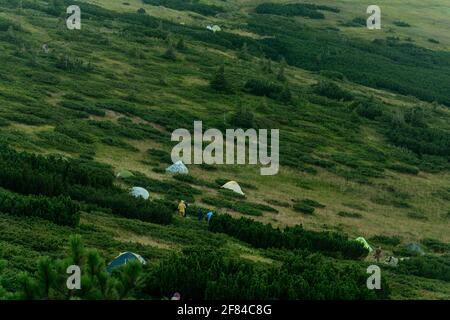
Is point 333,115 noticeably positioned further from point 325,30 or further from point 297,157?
point 325,30

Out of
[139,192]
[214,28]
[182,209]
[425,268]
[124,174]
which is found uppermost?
[214,28]

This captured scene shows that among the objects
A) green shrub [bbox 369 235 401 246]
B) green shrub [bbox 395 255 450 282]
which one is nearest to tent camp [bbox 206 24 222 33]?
green shrub [bbox 369 235 401 246]

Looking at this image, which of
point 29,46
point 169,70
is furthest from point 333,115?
point 29,46

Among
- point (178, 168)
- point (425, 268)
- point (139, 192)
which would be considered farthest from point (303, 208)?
point (425, 268)

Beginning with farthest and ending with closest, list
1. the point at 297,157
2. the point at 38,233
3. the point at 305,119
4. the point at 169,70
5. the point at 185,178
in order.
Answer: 1. the point at 169,70
2. the point at 305,119
3. the point at 297,157
4. the point at 185,178
5. the point at 38,233

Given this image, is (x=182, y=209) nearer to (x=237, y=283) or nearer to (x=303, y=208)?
(x=303, y=208)

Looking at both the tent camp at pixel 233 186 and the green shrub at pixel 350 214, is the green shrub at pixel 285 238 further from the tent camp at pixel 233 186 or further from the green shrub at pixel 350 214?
the tent camp at pixel 233 186

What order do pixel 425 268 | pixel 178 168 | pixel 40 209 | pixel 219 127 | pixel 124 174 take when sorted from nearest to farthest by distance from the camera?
pixel 40 209
pixel 425 268
pixel 124 174
pixel 178 168
pixel 219 127

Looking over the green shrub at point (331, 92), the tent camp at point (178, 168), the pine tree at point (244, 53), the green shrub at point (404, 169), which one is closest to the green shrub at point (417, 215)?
the green shrub at point (404, 169)
